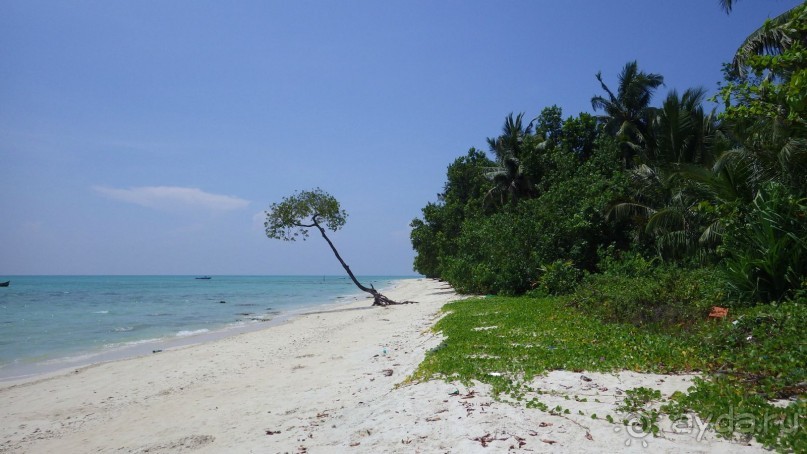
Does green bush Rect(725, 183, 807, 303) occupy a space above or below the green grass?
above

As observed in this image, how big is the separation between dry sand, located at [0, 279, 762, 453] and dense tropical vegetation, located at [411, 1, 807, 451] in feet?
2.57

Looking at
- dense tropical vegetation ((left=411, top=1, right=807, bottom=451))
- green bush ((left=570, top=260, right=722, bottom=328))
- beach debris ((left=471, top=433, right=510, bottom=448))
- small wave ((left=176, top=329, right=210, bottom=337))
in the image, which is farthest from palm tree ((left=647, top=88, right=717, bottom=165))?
small wave ((left=176, top=329, right=210, bottom=337))

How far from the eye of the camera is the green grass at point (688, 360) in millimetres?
3957

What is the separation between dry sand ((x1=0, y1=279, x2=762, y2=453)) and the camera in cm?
423

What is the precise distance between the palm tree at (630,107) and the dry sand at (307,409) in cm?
2355

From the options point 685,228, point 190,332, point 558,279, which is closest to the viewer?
point 685,228

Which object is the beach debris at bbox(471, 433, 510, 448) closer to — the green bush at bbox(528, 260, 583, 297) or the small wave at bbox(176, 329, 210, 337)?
the green bush at bbox(528, 260, 583, 297)

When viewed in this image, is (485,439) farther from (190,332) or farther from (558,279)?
(190,332)

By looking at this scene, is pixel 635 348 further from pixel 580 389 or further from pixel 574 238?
pixel 574 238

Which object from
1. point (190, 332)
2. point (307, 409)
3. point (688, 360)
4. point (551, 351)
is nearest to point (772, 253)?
point (688, 360)

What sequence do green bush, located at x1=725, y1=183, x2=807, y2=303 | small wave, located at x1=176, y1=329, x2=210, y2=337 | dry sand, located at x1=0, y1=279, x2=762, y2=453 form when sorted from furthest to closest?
small wave, located at x1=176, y1=329, x2=210, y2=337 → green bush, located at x1=725, y1=183, x2=807, y2=303 → dry sand, located at x1=0, y1=279, x2=762, y2=453

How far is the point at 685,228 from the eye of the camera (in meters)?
16.4

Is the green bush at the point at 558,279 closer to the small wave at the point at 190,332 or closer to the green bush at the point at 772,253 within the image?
the green bush at the point at 772,253

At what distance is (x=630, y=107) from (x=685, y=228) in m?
16.6
